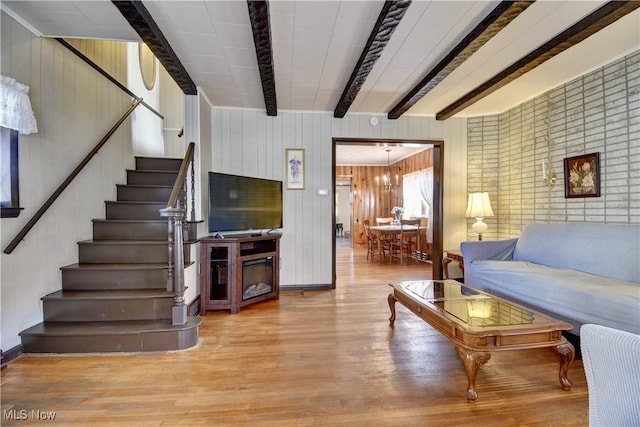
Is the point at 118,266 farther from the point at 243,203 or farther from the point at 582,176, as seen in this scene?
the point at 582,176

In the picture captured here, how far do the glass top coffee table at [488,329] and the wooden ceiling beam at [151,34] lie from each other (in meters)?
2.85

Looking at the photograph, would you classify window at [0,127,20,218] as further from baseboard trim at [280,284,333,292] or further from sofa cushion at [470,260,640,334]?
sofa cushion at [470,260,640,334]

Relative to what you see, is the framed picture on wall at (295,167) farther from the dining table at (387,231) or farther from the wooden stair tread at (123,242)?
the dining table at (387,231)

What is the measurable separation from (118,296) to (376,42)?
2.98m

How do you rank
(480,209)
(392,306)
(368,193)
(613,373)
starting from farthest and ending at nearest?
(368,193)
(480,209)
(392,306)
(613,373)

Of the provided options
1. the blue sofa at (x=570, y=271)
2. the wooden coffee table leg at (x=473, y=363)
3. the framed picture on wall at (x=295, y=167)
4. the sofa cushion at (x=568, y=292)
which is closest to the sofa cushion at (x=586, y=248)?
the blue sofa at (x=570, y=271)

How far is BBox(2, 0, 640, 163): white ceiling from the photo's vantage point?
6.89ft

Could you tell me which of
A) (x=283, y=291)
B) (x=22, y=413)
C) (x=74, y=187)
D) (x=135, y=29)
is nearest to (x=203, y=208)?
(x=74, y=187)

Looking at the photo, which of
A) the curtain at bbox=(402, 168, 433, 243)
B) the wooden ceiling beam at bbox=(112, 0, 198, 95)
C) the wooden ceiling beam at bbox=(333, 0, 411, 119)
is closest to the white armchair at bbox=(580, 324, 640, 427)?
the wooden ceiling beam at bbox=(333, 0, 411, 119)

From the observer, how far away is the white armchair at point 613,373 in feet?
2.64

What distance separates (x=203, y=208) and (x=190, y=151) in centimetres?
72

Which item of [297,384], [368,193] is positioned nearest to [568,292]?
[297,384]

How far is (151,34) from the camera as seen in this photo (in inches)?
89.7

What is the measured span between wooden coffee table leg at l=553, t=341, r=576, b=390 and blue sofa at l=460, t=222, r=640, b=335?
18.8 inches
